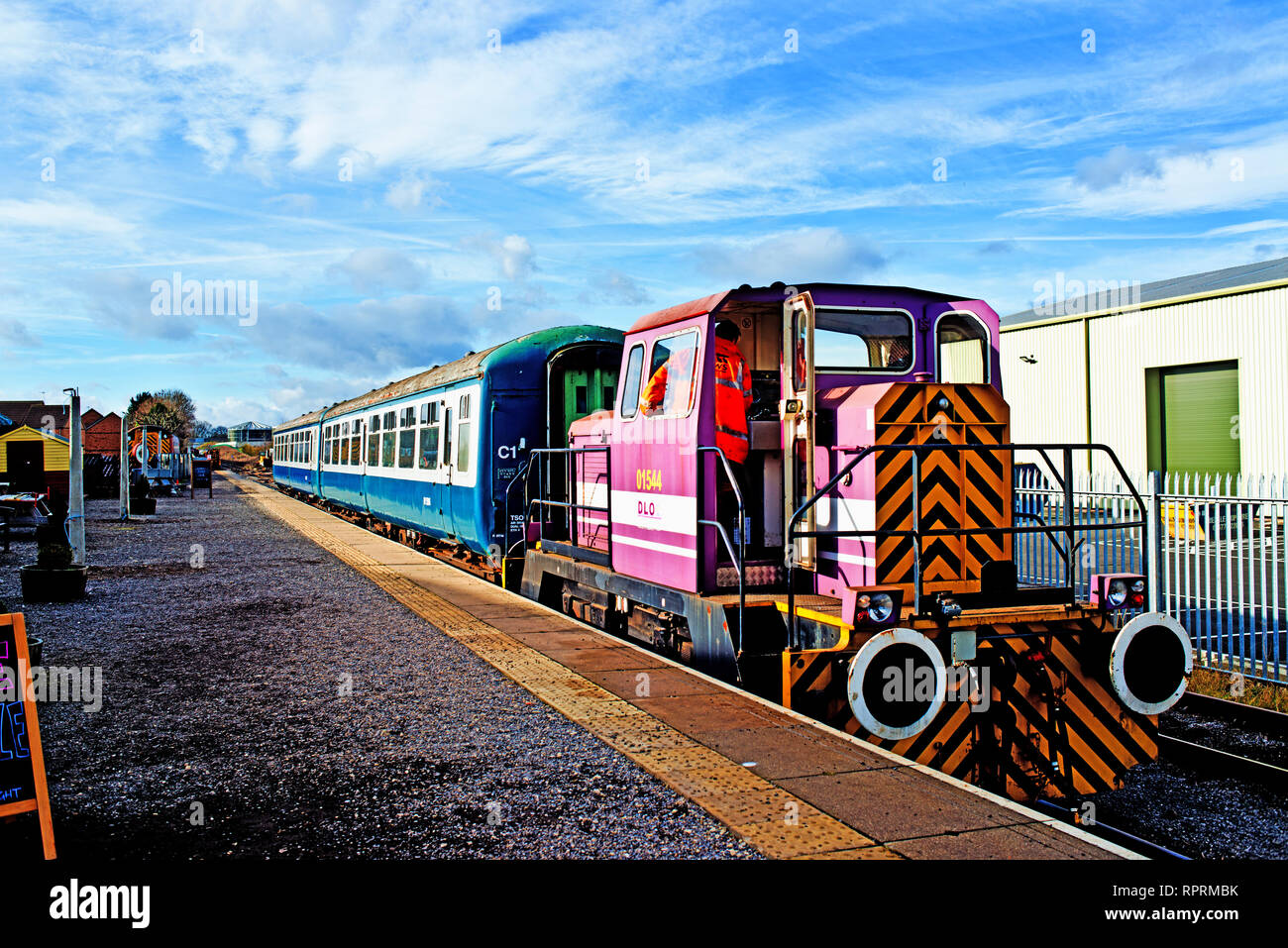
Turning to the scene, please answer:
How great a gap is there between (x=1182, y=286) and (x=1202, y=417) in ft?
30.5

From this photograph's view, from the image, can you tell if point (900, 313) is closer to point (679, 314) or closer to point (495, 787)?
point (679, 314)

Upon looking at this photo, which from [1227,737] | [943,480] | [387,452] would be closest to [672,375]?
[943,480]

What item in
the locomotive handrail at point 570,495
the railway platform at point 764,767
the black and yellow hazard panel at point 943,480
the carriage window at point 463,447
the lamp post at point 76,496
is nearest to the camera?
the railway platform at point 764,767

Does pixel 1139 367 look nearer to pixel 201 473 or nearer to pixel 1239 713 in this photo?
pixel 1239 713

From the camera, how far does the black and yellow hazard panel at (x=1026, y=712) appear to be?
521 centimetres

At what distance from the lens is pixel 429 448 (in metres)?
15.3

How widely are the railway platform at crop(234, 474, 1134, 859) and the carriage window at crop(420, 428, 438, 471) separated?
6742 mm

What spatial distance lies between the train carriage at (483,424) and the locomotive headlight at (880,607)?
7366 millimetres

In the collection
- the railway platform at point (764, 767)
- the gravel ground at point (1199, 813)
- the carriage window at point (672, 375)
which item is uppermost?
the carriage window at point (672, 375)

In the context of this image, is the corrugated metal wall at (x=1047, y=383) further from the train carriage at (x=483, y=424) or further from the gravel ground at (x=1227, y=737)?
the gravel ground at (x=1227, y=737)

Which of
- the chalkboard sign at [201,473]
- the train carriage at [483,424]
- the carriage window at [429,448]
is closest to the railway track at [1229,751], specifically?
the train carriage at [483,424]

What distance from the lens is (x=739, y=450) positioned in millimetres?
6320

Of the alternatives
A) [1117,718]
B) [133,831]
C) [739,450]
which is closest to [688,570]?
[739,450]

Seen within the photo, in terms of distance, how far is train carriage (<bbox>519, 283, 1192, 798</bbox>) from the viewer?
511 centimetres
